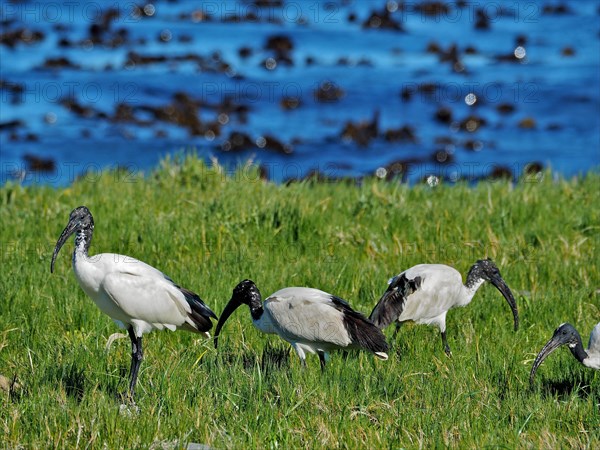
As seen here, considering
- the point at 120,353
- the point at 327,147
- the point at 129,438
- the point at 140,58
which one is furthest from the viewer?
the point at 140,58

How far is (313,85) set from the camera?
2383cm

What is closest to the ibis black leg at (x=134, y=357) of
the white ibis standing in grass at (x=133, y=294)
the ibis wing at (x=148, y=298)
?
the white ibis standing in grass at (x=133, y=294)

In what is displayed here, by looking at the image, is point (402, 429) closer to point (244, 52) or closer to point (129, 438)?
point (129, 438)

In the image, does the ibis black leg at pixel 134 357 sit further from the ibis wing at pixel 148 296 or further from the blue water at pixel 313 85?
the blue water at pixel 313 85

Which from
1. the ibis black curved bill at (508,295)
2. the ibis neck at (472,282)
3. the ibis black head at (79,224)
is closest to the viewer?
the ibis black head at (79,224)

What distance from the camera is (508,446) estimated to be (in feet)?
16.6

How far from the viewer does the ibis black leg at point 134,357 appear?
580 centimetres

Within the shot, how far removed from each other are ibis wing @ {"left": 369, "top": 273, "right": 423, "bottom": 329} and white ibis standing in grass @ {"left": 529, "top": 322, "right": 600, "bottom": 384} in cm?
112

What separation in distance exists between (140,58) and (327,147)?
24.0 ft

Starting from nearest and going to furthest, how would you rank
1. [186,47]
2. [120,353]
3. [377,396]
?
1. [377,396]
2. [120,353]
3. [186,47]

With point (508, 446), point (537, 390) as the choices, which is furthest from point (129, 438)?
point (537, 390)

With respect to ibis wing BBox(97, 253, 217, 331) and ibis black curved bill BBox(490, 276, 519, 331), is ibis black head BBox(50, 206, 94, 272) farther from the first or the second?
ibis black curved bill BBox(490, 276, 519, 331)

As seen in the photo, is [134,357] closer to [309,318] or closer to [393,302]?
[309,318]

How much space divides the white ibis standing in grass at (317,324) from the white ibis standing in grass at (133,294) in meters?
0.27
